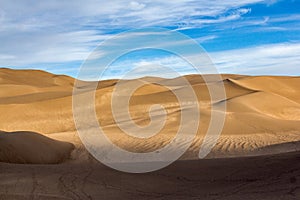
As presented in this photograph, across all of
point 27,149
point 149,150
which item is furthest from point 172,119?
point 27,149

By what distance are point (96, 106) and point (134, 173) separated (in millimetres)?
A: 21100

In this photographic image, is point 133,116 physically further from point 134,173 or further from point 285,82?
point 285,82

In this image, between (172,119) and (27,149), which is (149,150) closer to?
(27,149)

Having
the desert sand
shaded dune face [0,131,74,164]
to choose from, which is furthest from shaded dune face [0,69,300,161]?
shaded dune face [0,131,74,164]

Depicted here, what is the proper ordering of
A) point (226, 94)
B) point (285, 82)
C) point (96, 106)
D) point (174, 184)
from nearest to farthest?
point (174, 184), point (96, 106), point (226, 94), point (285, 82)

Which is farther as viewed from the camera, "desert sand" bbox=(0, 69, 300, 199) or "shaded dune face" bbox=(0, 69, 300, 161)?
"shaded dune face" bbox=(0, 69, 300, 161)

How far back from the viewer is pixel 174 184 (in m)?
8.11

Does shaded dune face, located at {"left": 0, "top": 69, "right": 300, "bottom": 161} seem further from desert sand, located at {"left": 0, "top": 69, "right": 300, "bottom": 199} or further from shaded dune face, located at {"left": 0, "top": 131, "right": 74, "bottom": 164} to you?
shaded dune face, located at {"left": 0, "top": 131, "right": 74, "bottom": 164}

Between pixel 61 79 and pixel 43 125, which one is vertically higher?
pixel 61 79

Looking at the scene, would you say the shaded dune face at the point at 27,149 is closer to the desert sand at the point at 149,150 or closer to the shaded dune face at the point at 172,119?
the desert sand at the point at 149,150

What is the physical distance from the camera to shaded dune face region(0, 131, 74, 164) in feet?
37.7

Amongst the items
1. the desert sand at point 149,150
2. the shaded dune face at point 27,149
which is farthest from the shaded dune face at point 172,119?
the shaded dune face at point 27,149

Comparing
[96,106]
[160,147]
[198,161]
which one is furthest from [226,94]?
[198,161]

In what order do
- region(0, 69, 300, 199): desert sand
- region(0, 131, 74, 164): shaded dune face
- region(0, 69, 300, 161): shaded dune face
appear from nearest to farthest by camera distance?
region(0, 69, 300, 199): desert sand
region(0, 131, 74, 164): shaded dune face
region(0, 69, 300, 161): shaded dune face
